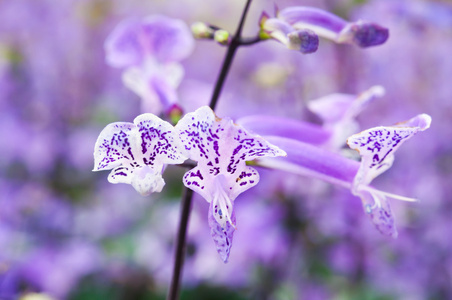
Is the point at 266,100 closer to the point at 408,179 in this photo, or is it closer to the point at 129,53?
the point at 408,179

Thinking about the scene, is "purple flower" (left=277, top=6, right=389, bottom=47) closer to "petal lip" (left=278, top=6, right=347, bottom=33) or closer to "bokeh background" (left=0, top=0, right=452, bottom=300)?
"petal lip" (left=278, top=6, right=347, bottom=33)

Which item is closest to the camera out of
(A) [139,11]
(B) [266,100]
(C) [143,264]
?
(C) [143,264]

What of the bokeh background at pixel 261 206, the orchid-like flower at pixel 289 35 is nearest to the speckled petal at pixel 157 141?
the orchid-like flower at pixel 289 35

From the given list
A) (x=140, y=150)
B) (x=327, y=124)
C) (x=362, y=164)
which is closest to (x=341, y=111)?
(x=327, y=124)

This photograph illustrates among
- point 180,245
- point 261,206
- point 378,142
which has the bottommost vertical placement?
point 261,206

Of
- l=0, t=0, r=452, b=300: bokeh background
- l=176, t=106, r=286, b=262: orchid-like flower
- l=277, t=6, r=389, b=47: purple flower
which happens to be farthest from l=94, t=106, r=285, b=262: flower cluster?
l=0, t=0, r=452, b=300: bokeh background

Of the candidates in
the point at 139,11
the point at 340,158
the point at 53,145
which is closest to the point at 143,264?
the point at 53,145

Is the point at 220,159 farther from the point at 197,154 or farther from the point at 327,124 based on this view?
the point at 327,124
